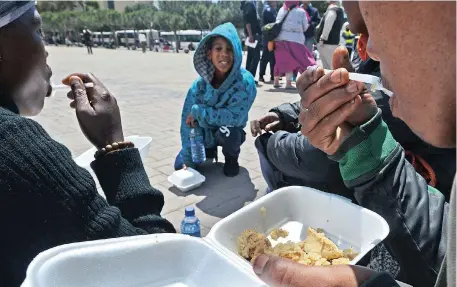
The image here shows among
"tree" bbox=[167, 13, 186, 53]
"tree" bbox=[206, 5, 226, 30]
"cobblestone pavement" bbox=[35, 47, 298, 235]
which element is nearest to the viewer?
"cobblestone pavement" bbox=[35, 47, 298, 235]

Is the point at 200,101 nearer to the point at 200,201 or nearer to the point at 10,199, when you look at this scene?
the point at 200,201

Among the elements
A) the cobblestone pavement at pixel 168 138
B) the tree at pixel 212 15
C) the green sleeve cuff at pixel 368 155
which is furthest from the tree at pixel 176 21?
the green sleeve cuff at pixel 368 155

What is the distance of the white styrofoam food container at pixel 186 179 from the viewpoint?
130 inches

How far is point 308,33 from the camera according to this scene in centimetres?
841

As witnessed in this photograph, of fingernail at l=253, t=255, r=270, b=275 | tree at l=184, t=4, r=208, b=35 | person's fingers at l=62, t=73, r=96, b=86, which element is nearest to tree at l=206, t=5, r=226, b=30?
tree at l=184, t=4, r=208, b=35

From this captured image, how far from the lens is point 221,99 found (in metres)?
3.61

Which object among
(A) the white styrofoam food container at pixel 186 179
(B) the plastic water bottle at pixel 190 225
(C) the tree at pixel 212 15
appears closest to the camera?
(B) the plastic water bottle at pixel 190 225

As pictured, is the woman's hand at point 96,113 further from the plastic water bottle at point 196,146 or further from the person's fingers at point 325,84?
the plastic water bottle at point 196,146

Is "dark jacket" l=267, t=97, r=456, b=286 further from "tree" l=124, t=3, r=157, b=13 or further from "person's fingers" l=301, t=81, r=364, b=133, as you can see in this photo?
"tree" l=124, t=3, r=157, b=13

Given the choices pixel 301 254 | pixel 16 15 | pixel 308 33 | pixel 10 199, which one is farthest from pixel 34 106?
pixel 308 33

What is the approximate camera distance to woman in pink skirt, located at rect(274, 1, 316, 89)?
750 cm

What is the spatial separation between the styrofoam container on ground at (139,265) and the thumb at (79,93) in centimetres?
65

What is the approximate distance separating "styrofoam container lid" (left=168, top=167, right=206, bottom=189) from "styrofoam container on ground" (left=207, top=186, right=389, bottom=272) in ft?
5.41

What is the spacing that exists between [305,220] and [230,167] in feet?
6.49
